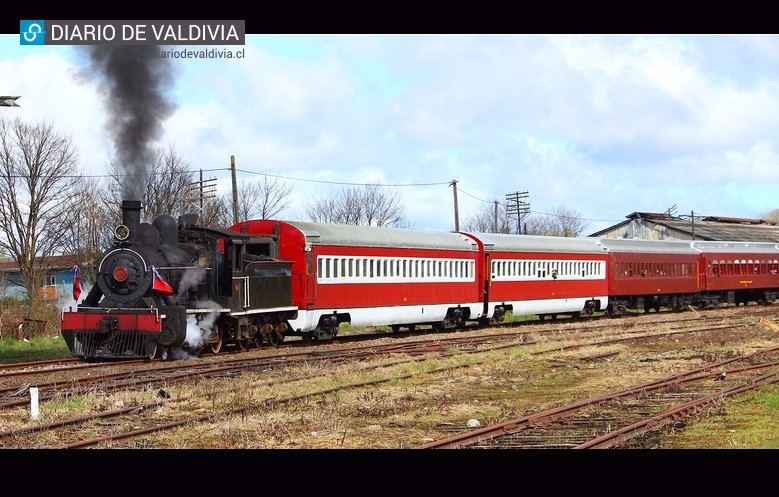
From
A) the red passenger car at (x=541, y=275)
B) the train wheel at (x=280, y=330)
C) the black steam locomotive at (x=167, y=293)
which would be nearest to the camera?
the black steam locomotive at (x=167, y=293)

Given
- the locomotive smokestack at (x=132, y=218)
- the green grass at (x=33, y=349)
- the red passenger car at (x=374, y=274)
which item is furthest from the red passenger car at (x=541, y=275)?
the locomotive smokestack at (x=132, y=218)

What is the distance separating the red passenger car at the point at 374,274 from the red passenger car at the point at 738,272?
59.5 feet

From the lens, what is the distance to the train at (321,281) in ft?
59.1

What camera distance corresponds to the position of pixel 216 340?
66.6ft

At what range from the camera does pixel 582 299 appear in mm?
35938

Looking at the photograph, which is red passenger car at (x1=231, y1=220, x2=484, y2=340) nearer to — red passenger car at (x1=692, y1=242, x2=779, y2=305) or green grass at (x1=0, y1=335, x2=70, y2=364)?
green grass at (x1=0, y1=335, x2=70, y2=364)

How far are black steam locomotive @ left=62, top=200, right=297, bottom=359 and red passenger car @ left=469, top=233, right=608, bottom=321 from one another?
1210 cm

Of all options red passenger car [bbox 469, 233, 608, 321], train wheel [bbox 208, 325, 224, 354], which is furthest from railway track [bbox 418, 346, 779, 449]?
red passenger car [bbox 469, 233, 608, 321]

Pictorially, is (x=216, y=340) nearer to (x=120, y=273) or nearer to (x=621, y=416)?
(x=120, y=273)

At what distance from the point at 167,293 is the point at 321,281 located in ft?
18.6

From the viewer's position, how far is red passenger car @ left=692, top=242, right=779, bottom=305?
44000 millimetres

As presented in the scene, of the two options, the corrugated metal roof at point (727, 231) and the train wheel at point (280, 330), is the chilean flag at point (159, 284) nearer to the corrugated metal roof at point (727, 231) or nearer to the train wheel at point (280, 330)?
the train wheel at point (280, 330)

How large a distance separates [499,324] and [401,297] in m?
7.46

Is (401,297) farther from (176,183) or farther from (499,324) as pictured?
(176,183)
